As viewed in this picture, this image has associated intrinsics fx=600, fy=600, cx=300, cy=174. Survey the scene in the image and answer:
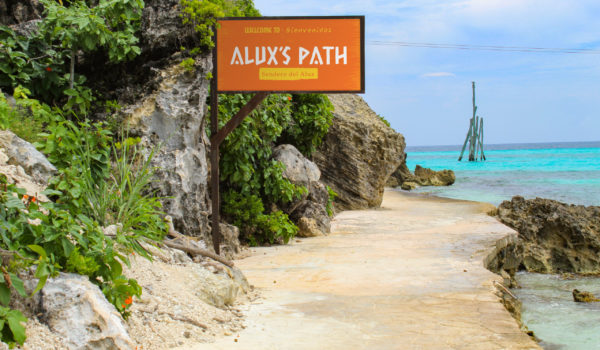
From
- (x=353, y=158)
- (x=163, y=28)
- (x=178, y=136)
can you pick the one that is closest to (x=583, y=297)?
(x=178, y=136)

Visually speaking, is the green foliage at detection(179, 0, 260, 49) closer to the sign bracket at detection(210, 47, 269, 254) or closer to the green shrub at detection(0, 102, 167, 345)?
the sign bracket at detection(210, 47, 269, 254)

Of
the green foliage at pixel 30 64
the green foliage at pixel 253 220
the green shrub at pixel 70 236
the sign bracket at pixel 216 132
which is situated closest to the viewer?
the green shrub at pixel 70 236

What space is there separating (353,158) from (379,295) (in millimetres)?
9802

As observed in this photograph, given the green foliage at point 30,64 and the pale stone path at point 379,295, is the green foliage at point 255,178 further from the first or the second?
the green foliage at point 30,64

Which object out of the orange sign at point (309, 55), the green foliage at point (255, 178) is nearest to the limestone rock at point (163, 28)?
the orange sign at point (309, 55)

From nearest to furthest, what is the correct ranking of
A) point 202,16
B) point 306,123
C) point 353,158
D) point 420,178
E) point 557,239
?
point 202,16 < point 557,239 < point 306,123 < point 353,158 < point 420,178

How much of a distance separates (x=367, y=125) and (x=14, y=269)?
1303cm

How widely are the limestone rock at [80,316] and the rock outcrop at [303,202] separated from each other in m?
7.12

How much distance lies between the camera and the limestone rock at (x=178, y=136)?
7695mm

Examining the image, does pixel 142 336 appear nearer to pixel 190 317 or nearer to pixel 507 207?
pixel 190 317

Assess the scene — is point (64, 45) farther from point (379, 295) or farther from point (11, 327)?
point (11, 327)

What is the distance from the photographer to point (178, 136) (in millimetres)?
7863

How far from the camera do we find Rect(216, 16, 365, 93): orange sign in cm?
792

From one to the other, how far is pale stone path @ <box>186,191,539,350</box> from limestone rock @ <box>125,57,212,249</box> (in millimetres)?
1131
